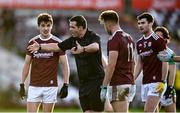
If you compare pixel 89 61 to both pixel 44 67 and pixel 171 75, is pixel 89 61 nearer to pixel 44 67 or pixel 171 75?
pixel 44 67

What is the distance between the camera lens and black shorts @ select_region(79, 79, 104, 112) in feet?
40.9

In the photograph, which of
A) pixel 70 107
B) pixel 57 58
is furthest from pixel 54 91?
pixel 70 107

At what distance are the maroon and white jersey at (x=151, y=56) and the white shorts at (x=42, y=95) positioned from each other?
175 cm

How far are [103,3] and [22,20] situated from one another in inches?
147

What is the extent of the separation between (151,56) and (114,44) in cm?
156

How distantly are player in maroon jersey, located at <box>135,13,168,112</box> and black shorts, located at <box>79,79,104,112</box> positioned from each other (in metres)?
1.16

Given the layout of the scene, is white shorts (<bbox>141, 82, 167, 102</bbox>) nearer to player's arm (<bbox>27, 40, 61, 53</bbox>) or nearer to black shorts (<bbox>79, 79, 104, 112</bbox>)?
black shorts (<bbox>79, 79, 104, 112</bbox>)

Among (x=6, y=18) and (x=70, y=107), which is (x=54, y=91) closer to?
(x=70, y=107)

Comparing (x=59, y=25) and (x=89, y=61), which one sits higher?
(x=59, y=25)

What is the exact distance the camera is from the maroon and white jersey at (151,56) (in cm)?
1328

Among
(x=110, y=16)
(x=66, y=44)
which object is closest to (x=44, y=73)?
(x=66, y=44)

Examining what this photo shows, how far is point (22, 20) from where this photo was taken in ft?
Answer: 89.5

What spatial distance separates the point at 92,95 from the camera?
1245 centimetres

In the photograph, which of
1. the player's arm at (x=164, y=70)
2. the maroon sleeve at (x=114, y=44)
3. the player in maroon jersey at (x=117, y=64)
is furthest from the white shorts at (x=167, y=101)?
the maroon sleeve at (x=114, y=44)
